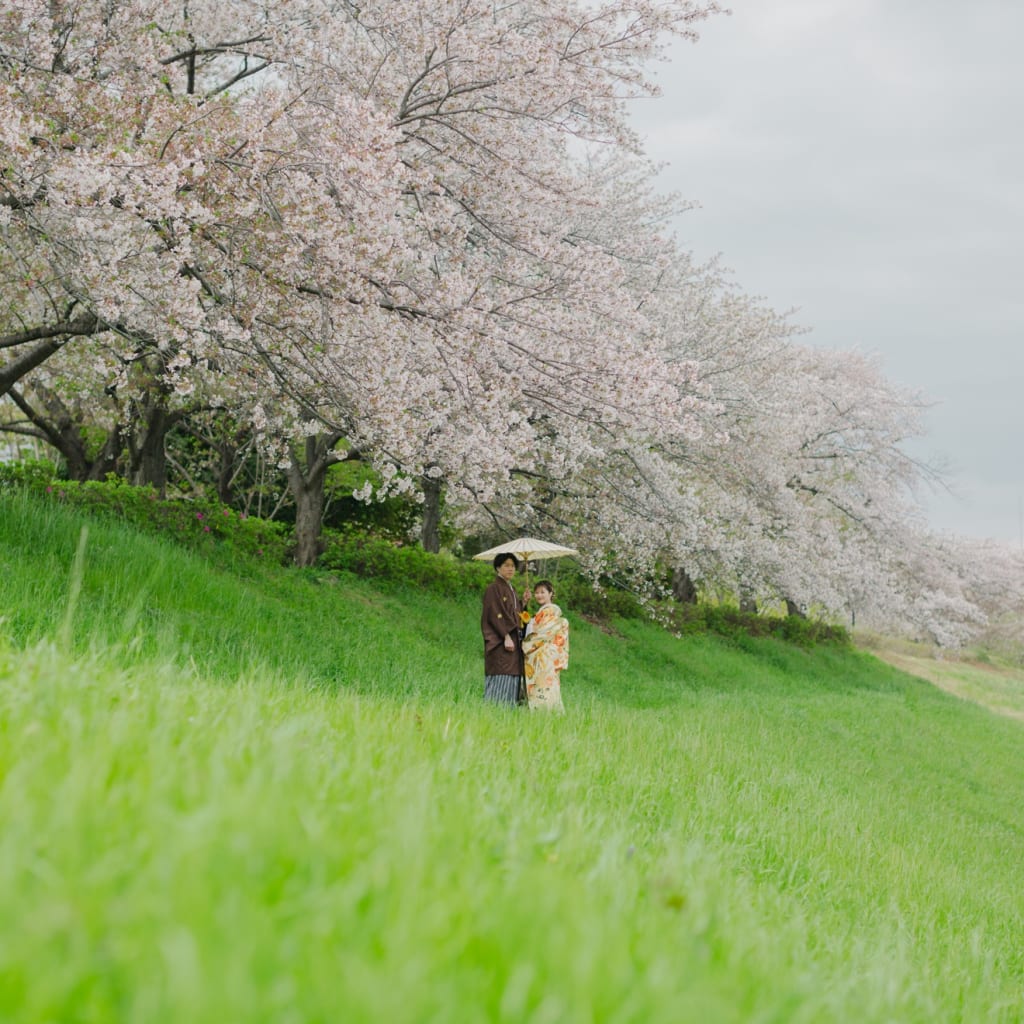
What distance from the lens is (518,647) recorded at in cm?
991

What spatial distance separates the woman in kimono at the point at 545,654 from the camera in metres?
9.77

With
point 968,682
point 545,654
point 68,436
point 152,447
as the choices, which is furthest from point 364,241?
point 968,682

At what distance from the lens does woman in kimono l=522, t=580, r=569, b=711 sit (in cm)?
977

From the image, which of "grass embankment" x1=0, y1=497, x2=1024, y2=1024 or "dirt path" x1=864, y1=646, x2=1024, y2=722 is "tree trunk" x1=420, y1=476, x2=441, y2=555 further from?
"dirt path" x1=864, y1=646, x2=1024, y2=722

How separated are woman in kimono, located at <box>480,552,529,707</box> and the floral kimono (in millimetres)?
140

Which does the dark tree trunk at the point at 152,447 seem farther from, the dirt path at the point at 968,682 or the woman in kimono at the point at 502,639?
the dirt path at the point at 968,682

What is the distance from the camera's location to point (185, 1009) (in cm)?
108

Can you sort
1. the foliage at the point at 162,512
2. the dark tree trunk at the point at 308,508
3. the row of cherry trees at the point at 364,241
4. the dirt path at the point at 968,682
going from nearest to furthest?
the row of cherry trees at the point at 364,241
the foliage at the point at 162,512
the dark tree trunk at the point at 308,508
the dirt path at the point at 968,682

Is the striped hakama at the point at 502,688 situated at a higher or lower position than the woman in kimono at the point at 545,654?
lower

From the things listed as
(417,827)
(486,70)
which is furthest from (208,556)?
(417,827)

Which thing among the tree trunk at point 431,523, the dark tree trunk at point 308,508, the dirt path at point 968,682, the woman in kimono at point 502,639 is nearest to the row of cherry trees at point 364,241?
the dark tree trunk at point 308,508

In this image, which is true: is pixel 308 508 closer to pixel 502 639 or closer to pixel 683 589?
pixel 502 639

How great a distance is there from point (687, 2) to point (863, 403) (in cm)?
1884

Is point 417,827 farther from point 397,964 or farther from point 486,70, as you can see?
point 486,70
